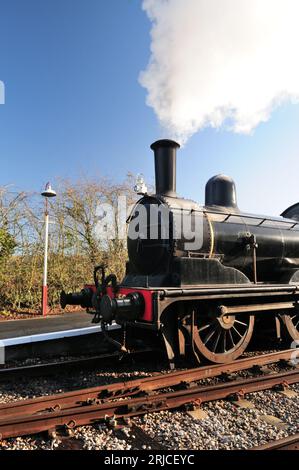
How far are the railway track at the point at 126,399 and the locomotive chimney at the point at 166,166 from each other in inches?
108

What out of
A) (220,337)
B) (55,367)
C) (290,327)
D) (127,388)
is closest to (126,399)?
(127,388)

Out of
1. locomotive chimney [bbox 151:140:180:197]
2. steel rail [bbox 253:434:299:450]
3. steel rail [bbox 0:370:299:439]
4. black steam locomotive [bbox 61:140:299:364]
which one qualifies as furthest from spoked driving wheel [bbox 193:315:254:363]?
locomotive chimney [bbox 151:140:180:197]

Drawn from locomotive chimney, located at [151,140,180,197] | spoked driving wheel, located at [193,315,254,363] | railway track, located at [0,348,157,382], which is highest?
locomotive chimney, located at [151,140,180,197]

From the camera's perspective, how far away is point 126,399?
4.00 meters

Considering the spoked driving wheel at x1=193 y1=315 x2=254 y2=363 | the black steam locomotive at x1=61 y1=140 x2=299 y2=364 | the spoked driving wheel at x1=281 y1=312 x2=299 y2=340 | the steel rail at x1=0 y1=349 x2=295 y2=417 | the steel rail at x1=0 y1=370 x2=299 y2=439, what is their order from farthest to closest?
the spoked driving wheel at x1=281 y1=312 x2=299 y2=340 < the spoked driving wheel at x1=193 y1=315 x2=254 y2=363 < the black steam locomotive at x1=61 y1=140 x2=299 y2=364 < the steel rail at x1=0 y1=349 x2=295 y2=417 < the steel rail at x1=0 y1=370 x2=299 y2=439

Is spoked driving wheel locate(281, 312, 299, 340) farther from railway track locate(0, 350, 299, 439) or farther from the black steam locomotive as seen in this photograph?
railway track locate(0, 350, 299, 439)

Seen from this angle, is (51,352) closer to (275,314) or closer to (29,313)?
(275,314)

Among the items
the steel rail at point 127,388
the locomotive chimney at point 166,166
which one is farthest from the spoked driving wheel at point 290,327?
the locomotive chimney at point 166,166

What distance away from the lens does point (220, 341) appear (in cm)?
560

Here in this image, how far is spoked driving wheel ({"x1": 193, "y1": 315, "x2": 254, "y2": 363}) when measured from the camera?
5102 mm

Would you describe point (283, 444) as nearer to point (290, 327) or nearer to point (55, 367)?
point (290, 327)

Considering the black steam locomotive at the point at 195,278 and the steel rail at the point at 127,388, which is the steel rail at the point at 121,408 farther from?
the black steam locomotive at the point at 195,278

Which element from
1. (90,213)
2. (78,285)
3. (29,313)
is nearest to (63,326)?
(29,313)

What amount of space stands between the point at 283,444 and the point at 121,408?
1625mm
